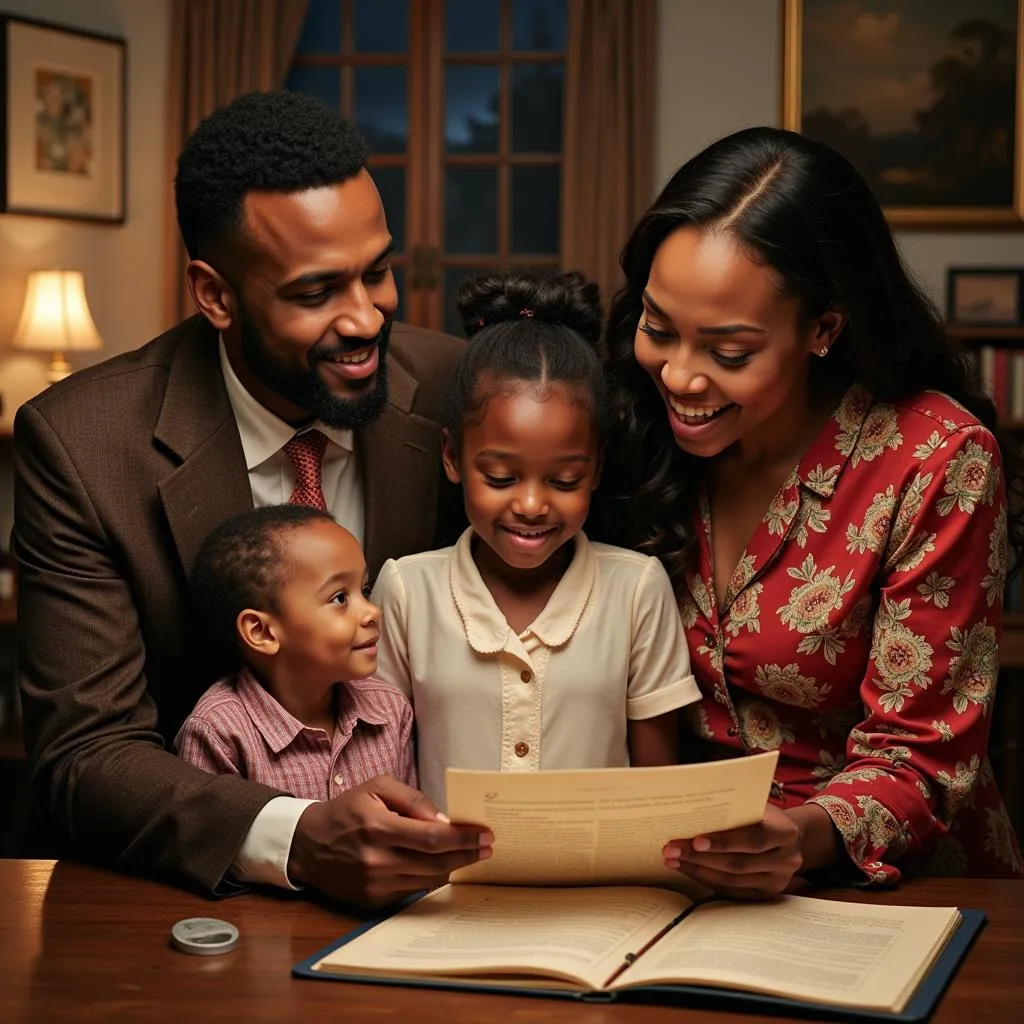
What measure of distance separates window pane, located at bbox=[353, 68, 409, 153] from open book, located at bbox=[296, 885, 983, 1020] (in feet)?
17.8

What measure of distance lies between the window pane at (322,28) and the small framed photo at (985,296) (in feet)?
9.77

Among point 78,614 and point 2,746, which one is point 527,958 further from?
point 2,746

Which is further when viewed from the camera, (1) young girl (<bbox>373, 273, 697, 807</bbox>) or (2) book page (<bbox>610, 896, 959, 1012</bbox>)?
(1) young girl (<bbox>373, 273, 697, 807</bbox>)

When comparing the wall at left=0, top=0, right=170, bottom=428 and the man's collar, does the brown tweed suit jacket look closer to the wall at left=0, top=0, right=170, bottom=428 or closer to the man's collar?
the man's collar

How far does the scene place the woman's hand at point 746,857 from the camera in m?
1.64

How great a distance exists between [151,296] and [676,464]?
15.7ft

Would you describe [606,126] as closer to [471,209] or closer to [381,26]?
[471,209]

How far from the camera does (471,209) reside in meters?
6.72

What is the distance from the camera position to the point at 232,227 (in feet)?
7.48

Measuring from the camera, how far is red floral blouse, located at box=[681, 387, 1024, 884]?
77.5 inches

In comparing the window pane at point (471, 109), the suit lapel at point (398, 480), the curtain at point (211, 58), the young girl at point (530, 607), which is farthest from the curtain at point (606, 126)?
the young girl at point (530, 607)

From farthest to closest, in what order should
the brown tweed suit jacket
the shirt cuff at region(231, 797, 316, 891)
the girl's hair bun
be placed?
1. the girl's hair bun
2. the brown tweed suit jacket
3. the shirt cuff at region(231, 797, 316, 891)

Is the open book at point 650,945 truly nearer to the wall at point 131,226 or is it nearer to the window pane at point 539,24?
the wall at point 131,226

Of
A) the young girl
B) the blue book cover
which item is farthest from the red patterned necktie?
the blue book cover
